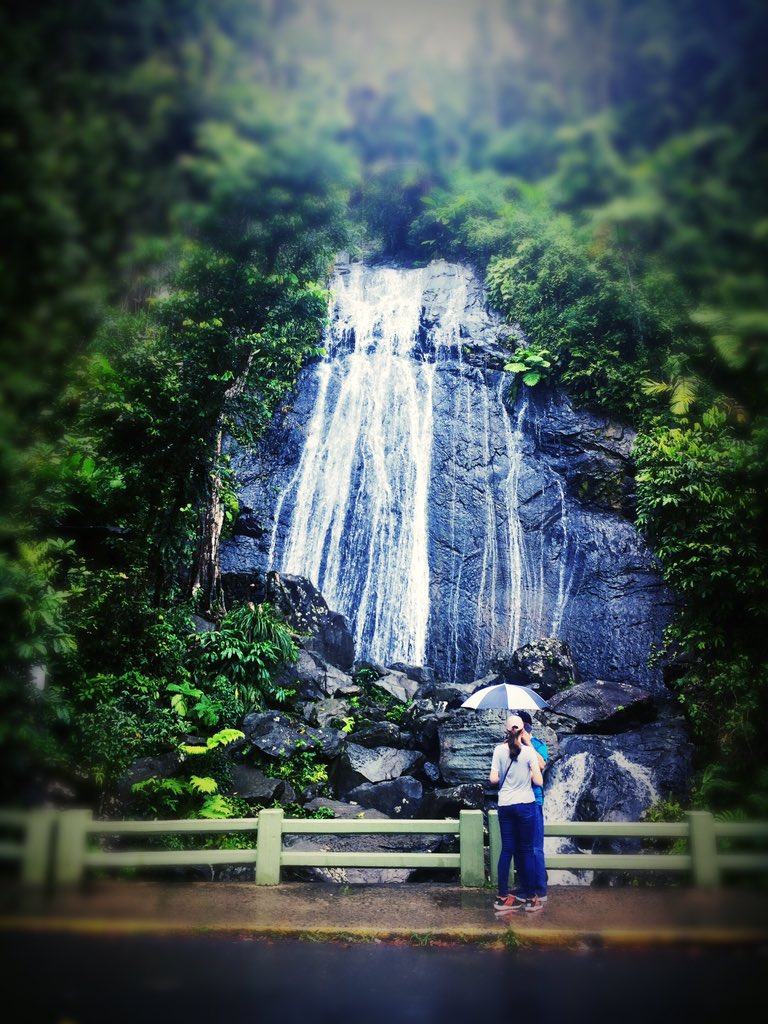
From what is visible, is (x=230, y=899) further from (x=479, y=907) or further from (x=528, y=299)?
(x=528, y=299)

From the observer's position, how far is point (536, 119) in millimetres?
2629

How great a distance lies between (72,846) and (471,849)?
3.68 m

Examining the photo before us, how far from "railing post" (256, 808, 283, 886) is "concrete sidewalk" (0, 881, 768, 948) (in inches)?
4.8

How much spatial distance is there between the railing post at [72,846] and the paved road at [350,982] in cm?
110

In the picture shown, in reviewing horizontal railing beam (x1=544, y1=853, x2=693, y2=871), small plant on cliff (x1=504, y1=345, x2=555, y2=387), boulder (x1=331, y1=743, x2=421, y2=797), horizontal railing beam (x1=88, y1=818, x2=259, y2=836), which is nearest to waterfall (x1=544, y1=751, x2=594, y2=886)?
boulder (x1=331, y1=743, x2=421, y2=797)

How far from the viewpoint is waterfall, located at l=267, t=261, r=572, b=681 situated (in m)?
16.1

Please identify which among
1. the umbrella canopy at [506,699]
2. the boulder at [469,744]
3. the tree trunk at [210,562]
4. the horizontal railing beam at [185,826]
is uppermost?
the tree trunk at [210,562]

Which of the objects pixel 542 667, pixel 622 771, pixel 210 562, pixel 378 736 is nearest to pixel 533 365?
pixel 542 667

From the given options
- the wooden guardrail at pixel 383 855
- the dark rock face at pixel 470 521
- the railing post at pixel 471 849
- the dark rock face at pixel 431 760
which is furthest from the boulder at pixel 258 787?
the dark rock face at pixel 470 521

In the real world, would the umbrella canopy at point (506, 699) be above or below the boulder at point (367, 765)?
above

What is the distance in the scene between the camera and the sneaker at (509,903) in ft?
18.6

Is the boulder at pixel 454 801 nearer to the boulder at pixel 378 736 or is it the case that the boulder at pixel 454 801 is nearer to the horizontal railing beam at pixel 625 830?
the boulder at pixel 378 736

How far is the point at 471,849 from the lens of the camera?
657 cm

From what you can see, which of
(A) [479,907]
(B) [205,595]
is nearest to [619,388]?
(B) [205,595]
